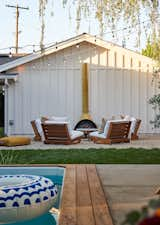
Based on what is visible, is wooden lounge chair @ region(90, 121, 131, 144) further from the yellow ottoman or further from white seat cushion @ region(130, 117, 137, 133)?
the yellow ottoman

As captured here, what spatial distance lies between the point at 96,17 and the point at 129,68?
11848mm

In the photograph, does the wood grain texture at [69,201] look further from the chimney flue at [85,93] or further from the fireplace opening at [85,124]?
the chimney flue at [85,93]

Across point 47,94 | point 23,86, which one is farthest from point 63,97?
point 23,86

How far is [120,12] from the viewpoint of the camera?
3.81m

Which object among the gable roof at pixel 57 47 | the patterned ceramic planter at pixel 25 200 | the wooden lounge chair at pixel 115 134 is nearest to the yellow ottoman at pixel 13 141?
the wooden lounge chair at pixel 115 134

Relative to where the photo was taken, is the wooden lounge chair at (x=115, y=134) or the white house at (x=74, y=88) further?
the white house at (x=74, y=88)

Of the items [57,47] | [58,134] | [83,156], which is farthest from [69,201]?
[57,47]

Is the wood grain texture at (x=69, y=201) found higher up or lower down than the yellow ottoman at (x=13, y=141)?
higher up

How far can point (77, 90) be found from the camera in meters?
15.3

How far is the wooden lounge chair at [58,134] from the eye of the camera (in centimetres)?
1184

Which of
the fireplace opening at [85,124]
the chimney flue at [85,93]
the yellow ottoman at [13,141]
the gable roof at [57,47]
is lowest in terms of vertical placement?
the yellow ottoman at [13,141]

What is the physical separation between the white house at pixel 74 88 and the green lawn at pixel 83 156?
5235mm

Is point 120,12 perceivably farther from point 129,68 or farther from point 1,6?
point 129,68

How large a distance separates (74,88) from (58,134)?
3725mm
